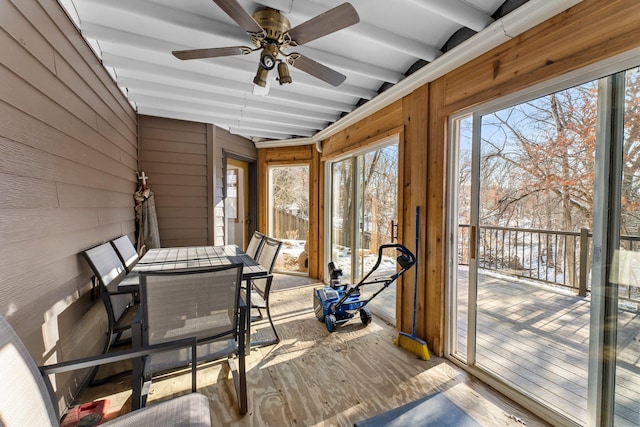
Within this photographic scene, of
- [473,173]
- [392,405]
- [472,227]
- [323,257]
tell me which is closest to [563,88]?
[473,173]

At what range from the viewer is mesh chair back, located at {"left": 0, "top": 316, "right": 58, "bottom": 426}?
0.82m

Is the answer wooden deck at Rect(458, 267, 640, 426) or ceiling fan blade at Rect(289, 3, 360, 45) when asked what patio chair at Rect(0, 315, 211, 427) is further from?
wooden deck at Rect(458, 267, 640, 426)

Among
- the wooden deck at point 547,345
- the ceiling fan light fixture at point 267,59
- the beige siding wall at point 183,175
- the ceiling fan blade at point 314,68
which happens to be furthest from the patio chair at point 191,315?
the beige siding wall at point 183,175

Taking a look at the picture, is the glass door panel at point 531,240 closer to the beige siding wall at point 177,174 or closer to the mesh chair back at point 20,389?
the mesh chair back at point 20,389

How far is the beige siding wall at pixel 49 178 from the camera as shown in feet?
4.14

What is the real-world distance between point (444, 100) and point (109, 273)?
10.1 feet

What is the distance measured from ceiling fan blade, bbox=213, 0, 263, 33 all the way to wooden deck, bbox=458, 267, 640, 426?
2.36 meters

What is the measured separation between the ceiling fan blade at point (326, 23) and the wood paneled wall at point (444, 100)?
1.19m

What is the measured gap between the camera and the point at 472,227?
2.11m

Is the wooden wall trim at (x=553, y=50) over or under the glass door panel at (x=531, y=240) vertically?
over

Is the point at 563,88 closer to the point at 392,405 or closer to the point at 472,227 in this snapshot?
the point at 472,227

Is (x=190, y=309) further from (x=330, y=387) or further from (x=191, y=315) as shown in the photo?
(x=330, y=387)

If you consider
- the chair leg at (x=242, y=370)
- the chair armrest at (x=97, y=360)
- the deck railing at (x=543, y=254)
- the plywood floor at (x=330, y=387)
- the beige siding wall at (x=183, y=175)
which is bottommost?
the plywood floor at (x=330, y=387)

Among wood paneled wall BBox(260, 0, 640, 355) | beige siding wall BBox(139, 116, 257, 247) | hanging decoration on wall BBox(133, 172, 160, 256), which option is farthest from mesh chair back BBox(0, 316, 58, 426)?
beige siding wall BBox(139, 116, 257, 247)
